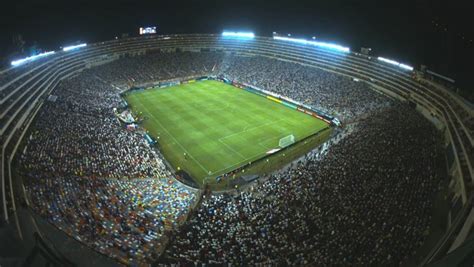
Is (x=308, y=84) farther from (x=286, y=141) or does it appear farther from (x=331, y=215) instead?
(x=331, y=215)

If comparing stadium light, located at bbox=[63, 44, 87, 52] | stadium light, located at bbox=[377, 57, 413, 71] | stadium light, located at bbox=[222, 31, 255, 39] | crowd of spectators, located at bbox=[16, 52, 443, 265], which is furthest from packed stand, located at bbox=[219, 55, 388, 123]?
stadium light, located at bbox=[63, 44, 87, 52]

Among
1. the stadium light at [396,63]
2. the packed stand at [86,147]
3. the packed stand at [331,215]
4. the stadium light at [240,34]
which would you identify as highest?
the stadium light at [240,34]

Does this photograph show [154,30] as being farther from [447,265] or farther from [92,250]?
[447,265]

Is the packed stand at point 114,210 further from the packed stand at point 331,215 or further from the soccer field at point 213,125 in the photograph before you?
the soccer field at point 213,125

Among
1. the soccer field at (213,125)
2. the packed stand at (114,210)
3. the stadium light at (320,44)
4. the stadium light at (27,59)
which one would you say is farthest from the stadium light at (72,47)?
the packed stand at (114,210)

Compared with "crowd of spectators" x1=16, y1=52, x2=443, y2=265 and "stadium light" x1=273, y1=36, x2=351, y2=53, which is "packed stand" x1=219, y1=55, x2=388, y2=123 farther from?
"stadium light" x1=273, y1=36, x2=351, y2=53
